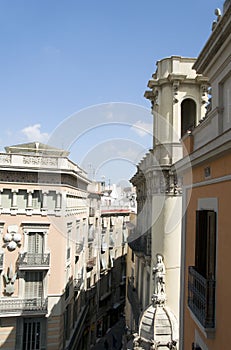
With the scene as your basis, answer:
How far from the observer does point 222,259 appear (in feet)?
16.3

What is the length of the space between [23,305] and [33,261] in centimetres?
216

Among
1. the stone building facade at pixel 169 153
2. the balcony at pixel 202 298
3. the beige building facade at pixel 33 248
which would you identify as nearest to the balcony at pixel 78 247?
the beige building facade at pixel 33 248

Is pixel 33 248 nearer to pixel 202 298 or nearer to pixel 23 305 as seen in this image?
pixel 23 305

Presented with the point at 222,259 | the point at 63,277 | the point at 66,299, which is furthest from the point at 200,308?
the point at 66,299

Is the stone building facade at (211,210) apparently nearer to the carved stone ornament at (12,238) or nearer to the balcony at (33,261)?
the balcony at (33,261)

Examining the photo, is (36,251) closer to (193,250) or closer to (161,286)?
(161,286)

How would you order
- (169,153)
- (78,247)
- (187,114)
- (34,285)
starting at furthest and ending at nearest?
1. (78,247)
2. (34,285)
3. (187,114)
4. (169,153)

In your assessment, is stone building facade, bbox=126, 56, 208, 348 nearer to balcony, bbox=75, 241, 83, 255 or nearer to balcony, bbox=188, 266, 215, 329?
balcony, bbox=75, 241, 83, 255

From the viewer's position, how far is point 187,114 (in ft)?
55.7

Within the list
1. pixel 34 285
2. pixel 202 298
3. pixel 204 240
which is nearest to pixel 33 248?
pixel 34 285

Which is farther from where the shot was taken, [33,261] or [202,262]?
[33,261]

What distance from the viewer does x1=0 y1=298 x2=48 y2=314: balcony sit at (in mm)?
17344

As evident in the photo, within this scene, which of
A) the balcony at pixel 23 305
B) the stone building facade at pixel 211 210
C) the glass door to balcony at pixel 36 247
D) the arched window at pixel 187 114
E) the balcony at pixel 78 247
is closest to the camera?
the stone building facade at pixel 211 210

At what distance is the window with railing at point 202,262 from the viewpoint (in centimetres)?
550
